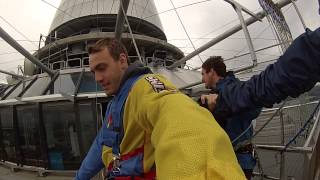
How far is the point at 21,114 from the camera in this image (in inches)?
484

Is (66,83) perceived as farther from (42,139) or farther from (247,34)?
(247,34)

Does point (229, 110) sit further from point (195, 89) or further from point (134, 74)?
point (195, 89)

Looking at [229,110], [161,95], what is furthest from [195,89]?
[161,95]

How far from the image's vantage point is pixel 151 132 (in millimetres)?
1544

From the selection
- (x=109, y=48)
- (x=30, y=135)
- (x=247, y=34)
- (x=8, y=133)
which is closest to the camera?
(x=109, y=48)

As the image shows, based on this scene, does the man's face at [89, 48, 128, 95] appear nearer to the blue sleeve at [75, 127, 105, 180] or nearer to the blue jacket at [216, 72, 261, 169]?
the blue sleeve at [75, 127, 105, 180]

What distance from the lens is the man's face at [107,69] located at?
2058 mm

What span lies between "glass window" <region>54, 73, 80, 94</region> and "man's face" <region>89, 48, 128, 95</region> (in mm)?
9906

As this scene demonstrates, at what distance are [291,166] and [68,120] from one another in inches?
320

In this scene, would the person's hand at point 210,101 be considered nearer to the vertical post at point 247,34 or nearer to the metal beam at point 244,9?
the vertical post at point 247,34

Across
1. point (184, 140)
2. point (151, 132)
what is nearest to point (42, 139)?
point (151, 132)

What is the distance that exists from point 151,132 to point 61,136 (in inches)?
413

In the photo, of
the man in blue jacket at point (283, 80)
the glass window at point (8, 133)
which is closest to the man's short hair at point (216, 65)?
the man in blue jacket at point (283, 80)

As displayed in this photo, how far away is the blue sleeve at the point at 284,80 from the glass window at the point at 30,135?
416 inches
